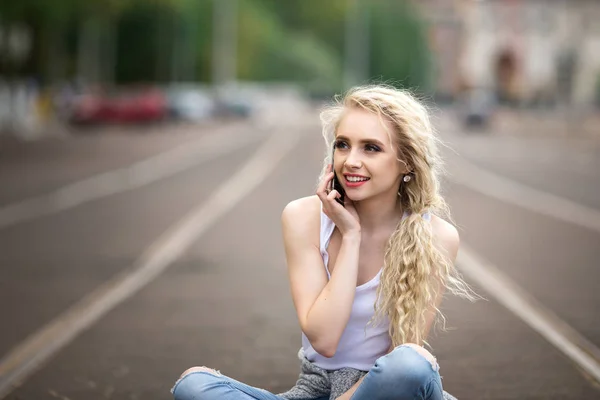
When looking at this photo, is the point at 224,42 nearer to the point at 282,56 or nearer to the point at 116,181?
the point at 282,56

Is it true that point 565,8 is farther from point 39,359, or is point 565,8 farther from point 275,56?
point 39,359

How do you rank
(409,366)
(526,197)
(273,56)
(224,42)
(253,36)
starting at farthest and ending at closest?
1. (273,56)
2. (253,36)
3. (224,42)
4. (526,197)
5. (409,366)

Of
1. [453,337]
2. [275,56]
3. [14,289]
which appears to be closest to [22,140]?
[14,289]

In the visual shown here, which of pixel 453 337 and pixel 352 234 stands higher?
pixel 352 234

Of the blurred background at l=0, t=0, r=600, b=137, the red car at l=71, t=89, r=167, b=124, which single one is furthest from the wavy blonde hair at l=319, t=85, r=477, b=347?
the red car at l=71, t=89, r=167, b=124

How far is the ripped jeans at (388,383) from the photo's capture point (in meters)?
3.48

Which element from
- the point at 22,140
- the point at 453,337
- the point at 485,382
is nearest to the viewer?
the point at 485,382

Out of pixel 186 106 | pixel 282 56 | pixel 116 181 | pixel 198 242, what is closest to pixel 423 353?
pixel 198 242

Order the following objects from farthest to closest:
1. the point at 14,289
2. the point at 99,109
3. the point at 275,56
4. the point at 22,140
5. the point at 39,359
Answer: the point at 275,56 < the point at 99,109 < the point at 22,140 < the point at 14,289 < the point at 39,359

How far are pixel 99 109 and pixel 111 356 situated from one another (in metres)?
45.5

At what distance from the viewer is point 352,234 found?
12.4ft

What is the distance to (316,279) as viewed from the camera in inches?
150

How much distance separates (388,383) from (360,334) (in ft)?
1.21

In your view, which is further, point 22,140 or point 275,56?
point 275,56
